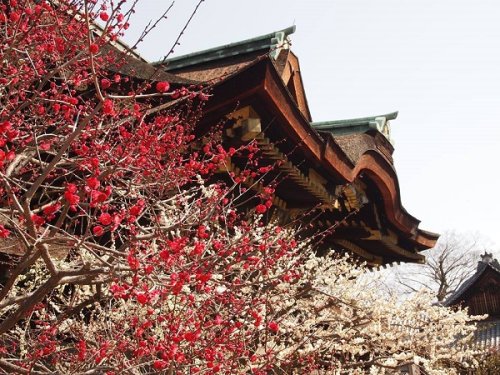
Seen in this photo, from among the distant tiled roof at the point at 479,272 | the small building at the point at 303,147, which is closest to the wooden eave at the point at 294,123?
the small building at the point at 303,147

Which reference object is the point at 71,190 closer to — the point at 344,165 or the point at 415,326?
the point at 344,165

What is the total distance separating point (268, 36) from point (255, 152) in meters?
3.89

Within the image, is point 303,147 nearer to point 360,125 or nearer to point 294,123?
point 294,123

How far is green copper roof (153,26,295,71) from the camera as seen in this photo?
32.1 ft

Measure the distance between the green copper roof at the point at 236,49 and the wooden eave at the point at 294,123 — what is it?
252cm

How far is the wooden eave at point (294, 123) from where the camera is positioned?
5.96m

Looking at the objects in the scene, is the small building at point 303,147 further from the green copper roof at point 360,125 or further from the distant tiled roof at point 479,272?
the distant tiled roof at point 479,272

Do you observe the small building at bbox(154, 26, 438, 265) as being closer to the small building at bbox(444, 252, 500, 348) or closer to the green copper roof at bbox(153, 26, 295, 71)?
the green copper roof at bbox(153, 26, 295, 71)

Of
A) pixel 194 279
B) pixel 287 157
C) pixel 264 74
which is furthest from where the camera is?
pixel 287 157

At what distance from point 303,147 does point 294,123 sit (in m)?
0.61

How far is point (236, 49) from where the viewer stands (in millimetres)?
10477

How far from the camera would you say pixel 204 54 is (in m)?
11.2

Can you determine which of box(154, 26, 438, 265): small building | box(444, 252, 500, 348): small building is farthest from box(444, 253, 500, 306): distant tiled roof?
box(154, 26, 438, 265): small building

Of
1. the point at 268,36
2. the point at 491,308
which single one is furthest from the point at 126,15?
the point at 491,308
